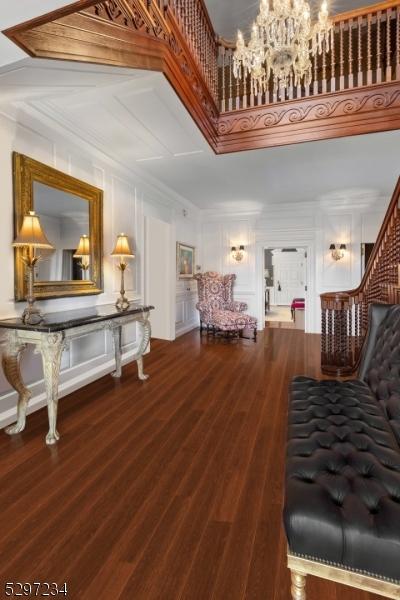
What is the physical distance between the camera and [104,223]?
3.88 metres

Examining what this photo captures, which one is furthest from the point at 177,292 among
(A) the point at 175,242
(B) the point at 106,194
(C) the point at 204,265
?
(B) the point at 106,194

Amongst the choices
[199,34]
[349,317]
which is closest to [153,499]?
[349,317]

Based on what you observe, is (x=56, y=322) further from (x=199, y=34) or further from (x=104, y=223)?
(x=199, y=34)

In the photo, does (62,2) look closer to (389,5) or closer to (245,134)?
(245,134)

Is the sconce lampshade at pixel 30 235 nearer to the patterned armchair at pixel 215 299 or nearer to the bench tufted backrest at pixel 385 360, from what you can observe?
the bench tufted backrest at pixel 385 360

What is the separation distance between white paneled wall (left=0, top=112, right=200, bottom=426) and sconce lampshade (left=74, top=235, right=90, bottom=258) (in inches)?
14.8

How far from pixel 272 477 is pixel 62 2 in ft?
8.65

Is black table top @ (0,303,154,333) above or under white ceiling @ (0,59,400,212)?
under

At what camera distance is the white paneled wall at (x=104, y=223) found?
2588 millimetres

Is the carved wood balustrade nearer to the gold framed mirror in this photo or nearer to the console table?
the gold framed mirror

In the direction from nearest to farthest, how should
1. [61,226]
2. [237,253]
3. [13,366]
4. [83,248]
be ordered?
[13,366] → [61,226] → [83,248] → [237,253]

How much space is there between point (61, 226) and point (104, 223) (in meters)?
0.77

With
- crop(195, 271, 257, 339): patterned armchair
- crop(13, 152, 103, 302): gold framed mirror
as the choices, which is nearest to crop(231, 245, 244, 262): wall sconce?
crop(195, 271, 257, 339): patterned armchair

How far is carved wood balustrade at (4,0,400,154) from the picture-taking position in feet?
6.71
